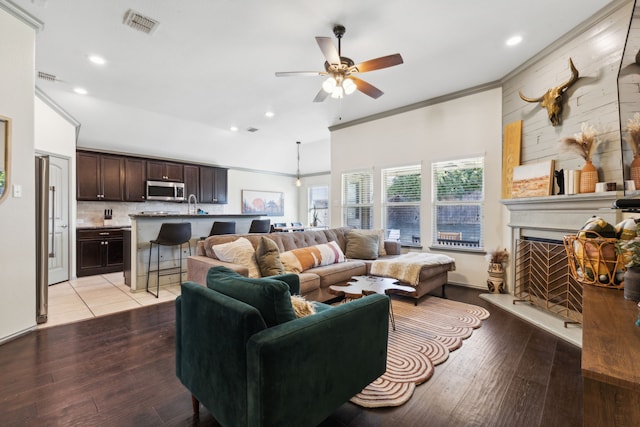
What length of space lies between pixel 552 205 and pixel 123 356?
443cm

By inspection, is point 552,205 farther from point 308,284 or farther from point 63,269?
point 63,269

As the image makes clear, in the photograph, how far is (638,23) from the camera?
4.94 feet

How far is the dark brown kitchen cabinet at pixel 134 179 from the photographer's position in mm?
5965

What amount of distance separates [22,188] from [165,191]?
3.80 metres

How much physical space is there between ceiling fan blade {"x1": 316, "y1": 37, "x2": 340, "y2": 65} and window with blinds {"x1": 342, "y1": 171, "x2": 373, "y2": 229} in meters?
3.07

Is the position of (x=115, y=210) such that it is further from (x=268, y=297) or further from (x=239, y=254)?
(x=268, y=297)

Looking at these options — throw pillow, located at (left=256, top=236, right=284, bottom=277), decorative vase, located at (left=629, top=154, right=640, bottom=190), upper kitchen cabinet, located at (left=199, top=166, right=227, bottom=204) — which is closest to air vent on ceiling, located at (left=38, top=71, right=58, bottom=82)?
upper kitchen cabinet, located at (left=199, top=166, right=227, bottom=204)

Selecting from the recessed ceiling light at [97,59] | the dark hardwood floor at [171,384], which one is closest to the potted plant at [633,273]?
the dark hardwood floor at [171,384]

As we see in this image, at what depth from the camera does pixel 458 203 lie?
458 centimetres

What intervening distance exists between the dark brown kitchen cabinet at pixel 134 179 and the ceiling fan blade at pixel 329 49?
Answer: 518 cm

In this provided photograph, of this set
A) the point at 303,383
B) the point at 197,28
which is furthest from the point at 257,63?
the point at 303,383

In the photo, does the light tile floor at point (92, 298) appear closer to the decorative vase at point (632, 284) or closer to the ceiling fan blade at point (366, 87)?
the ceiling fan blade at point (366, 87)

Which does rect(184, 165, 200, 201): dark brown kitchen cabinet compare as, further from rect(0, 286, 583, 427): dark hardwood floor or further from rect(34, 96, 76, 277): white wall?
rect(0, 286, 583, 427): dark hardwood floor

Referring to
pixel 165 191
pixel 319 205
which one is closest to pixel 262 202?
pixel 319 205
